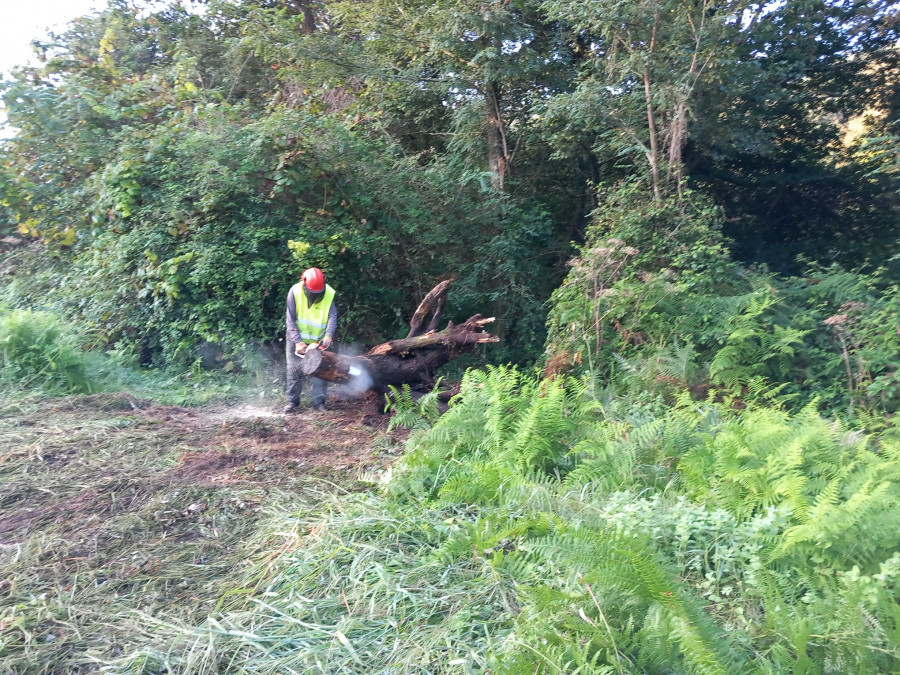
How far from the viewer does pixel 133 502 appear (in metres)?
5.10

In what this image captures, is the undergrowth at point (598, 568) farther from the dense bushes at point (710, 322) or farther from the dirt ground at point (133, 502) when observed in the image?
the dense bushes at point (710, 322)

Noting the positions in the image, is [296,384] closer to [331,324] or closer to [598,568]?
[331,324]

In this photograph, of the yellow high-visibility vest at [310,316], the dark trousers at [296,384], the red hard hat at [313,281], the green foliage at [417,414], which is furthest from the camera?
the dark trousers at [296,384]

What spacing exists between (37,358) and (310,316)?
11.8 ft

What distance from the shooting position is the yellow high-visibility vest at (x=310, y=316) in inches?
327

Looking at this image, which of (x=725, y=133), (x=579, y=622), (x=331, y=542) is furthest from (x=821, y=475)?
(x=725, y=133)

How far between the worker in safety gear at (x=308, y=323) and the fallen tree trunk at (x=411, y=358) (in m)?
0.45

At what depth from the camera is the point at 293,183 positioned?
34.2ft

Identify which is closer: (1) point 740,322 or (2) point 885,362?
(2) point 885,362

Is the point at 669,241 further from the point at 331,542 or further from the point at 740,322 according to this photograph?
the point at 331,542

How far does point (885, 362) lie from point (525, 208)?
24.9 ft

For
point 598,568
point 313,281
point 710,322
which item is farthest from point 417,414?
point 598,568

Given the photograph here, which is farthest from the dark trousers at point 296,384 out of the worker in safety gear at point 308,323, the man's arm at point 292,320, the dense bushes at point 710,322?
the dense bushes at point 710,322

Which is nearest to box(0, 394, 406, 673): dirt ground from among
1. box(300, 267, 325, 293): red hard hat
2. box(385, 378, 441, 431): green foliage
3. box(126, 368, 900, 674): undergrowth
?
box(385, 378, 441, 431): green foliage
